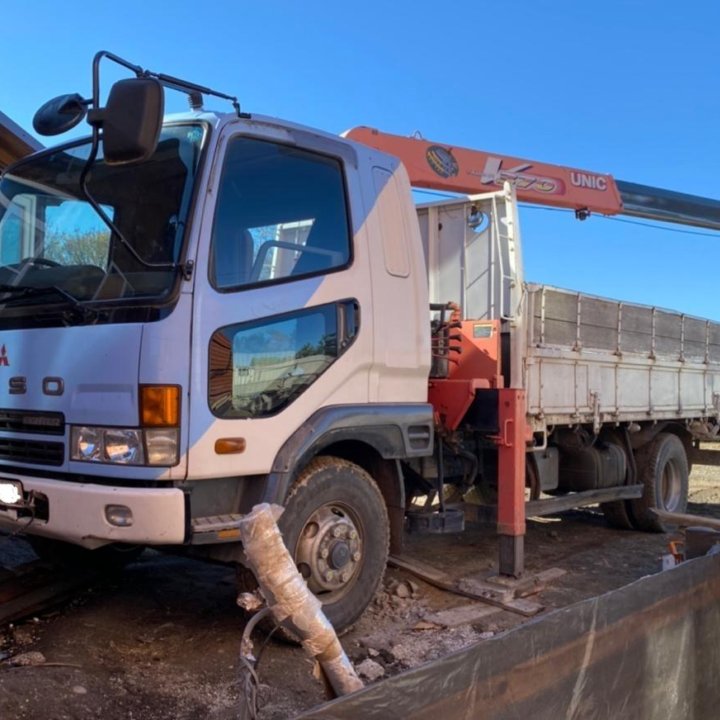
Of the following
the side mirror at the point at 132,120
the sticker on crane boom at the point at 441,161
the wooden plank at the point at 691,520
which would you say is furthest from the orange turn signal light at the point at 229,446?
the sticker on crane boom at the point at 441,161

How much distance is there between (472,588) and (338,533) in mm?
1551

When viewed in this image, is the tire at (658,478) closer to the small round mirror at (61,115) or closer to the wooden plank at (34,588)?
the wooden plank at (34,588)

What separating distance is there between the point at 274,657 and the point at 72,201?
2631mm

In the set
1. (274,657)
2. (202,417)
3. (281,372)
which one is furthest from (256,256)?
(274,657)

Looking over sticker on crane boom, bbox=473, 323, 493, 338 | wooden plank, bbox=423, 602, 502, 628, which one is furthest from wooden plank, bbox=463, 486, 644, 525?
sticker on crane boom, bbox=473, 323, 493, 338

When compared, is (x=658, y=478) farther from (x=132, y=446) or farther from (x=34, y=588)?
(x=132, y=446)

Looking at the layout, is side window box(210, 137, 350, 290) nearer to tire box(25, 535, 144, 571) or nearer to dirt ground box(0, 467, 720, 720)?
dirt ground box(0, 467, 720, 720)

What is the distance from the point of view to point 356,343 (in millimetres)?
4281

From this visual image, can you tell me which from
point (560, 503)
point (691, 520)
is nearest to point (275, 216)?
point (691, 520)

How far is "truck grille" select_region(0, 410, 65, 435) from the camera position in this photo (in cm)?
365

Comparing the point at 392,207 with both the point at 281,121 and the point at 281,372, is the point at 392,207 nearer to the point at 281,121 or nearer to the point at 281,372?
the point at 281,121

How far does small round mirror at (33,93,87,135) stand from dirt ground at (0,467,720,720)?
253 centimetres

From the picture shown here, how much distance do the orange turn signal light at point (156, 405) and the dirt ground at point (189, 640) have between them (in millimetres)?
1253

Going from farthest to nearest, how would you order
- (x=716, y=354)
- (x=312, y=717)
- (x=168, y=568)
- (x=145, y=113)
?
(x=716, y=354), (x=168, y=568), (x=145, y=113), (x=312, y=717)
